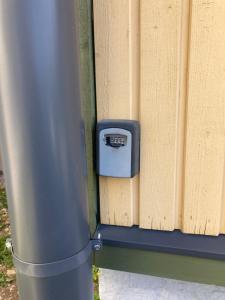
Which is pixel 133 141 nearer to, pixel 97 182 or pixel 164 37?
pixel 97 182

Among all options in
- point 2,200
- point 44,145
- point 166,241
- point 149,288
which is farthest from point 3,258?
point 44,145

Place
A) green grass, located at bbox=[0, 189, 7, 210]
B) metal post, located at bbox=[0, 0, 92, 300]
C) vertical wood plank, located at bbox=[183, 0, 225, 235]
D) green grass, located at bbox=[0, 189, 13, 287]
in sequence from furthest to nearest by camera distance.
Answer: green grass, located at bbox=[0, 189, 7, 210] → green grass, located at bbox=[0, 189, 13, 287] → vertical wood plank, located at bbox=[183, 0, 225, 235] → metal post, located at bbox=[0, 0, 92, 300]

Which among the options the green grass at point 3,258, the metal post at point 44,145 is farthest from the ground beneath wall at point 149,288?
the green grass at point 3,258

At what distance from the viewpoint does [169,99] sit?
4.64 ft

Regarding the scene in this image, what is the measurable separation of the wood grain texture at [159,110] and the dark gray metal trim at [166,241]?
1.7 inches

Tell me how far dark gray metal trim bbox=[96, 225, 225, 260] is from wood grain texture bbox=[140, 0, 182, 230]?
0.04 m

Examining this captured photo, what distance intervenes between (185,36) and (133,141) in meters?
0.43

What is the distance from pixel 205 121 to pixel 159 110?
18 centimetres

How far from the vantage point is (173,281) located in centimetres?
166

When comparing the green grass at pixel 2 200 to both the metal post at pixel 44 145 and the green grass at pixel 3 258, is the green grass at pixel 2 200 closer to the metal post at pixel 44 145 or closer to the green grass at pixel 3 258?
the green grass at pixel 3 258

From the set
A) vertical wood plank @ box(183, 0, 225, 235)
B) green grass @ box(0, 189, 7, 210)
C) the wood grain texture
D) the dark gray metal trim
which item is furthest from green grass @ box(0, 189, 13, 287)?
vertical wood plank @ box(183, 0, 225, 235)

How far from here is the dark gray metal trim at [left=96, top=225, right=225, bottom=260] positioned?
4.78ft

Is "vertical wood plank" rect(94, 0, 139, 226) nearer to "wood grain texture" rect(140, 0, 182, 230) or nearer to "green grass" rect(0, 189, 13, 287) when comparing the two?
"wood grain texture" rect(140, 0, 182, 230)

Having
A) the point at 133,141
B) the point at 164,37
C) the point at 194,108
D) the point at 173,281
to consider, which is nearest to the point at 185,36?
the point at 164,37
